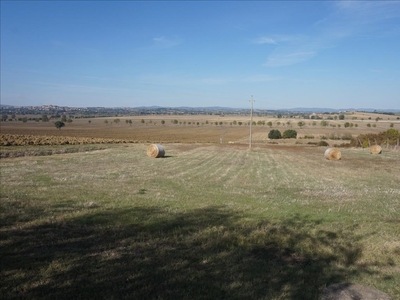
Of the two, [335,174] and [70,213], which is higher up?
[70,213]

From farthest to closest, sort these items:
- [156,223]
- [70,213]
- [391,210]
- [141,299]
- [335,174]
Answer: [335,174] → [391,210] → [70,213] → [156,223] → [141,299]

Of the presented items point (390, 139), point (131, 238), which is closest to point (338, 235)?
point (131, 238)

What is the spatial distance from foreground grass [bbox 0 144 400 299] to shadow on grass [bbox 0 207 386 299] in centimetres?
2

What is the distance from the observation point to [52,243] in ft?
22.5

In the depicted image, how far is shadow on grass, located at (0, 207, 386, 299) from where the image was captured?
5.09 meters

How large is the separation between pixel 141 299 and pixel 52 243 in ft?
10.2

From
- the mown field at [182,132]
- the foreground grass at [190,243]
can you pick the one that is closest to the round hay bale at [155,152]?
the foreground grass at [190,243]

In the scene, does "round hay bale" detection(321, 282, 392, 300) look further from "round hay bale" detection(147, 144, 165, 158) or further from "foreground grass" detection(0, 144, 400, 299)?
"round hay bale" detection(147, 144, 165, 158)

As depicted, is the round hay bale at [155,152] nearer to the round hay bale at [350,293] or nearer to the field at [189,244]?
the field at [189,244]

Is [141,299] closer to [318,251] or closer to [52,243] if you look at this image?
[52,243]

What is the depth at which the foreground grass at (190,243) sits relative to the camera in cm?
524

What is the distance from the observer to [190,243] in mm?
7211

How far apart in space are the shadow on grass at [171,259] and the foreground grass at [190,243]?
0.9 inches

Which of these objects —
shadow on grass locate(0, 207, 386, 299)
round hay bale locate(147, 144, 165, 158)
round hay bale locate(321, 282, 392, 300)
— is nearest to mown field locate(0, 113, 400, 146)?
round hay bale locate(147, 144, 165, 158)
